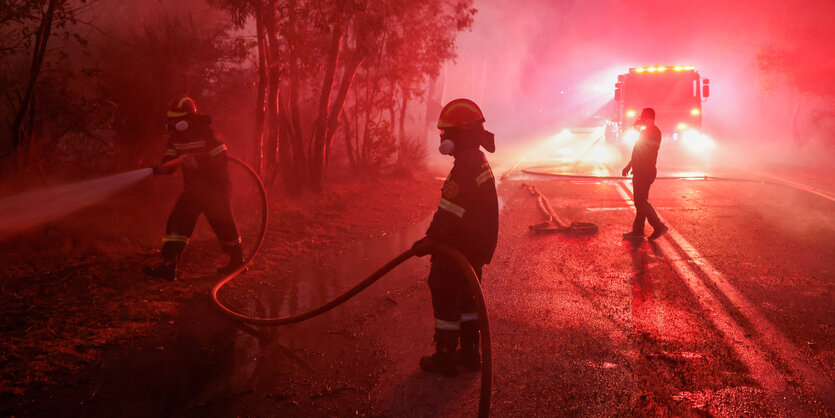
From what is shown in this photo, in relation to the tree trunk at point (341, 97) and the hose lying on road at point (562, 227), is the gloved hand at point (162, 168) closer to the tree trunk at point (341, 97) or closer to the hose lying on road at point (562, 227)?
the hose lying on road at point (562, 227)

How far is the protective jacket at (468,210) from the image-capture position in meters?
3.77

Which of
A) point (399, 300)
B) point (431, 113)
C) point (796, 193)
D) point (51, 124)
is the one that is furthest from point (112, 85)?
point (431, 113)

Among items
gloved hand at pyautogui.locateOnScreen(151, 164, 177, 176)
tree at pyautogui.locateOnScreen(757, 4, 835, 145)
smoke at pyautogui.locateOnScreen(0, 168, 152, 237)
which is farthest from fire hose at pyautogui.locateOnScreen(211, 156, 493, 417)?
tree at pyautogui.locateOnScreen(757, 4, 835, 145)

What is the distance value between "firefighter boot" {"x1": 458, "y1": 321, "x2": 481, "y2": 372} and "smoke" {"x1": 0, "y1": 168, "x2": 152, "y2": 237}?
3664mm

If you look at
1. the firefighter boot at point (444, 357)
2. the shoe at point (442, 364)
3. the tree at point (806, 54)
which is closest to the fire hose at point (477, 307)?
the firefighter boot at point (444, 357)

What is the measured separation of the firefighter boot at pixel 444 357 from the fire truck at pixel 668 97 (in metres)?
18.6

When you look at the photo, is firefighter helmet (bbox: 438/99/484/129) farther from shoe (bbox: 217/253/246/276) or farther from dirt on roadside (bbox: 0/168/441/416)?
shoe (bbox: 217/253/246/276)

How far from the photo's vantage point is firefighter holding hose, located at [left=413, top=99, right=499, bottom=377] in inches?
149

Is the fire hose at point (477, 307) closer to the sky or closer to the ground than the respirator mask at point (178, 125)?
closer to the ground

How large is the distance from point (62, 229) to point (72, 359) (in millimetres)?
3758

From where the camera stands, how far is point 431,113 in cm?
3098

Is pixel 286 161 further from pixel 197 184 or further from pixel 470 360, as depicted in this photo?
pixel 470 360

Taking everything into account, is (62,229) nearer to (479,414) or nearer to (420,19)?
(479,414)

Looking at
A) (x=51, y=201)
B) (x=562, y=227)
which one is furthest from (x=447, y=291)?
(x=51, y=201)
